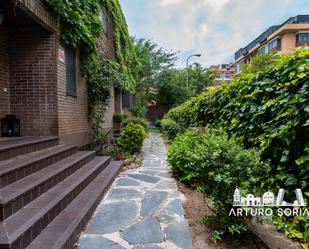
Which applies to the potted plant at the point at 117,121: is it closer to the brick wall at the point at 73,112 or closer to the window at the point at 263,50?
the brick wall at the point at 73,112

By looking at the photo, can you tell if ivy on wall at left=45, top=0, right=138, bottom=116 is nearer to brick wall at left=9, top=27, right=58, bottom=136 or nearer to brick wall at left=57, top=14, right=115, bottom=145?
brick wall at left=57, top=14, right=115, bottom=145

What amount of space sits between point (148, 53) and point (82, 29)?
14.6 metres

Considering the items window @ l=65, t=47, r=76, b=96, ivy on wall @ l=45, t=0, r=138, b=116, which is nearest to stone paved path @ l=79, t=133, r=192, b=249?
window @ l=65, t=47, r=76, b=96

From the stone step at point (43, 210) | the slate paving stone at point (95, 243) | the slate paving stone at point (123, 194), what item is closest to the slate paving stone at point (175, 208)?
the slate paving stone at point (123, 194)

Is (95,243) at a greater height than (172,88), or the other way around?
(172,88)

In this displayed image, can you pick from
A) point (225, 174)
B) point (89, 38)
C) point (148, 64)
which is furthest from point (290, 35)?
point (225, 174)

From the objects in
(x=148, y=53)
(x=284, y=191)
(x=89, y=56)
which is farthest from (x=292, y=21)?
(x=284, y=191)

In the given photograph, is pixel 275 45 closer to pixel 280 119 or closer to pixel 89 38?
pixel 89 38

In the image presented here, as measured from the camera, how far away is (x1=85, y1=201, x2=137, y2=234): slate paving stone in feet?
8.09

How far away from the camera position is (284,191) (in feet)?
7.66

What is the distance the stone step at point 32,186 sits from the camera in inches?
81.3

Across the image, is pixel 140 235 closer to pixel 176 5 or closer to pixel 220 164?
pixel 220 164

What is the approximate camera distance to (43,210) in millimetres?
2225

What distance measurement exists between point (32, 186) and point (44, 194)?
0.75 ft
